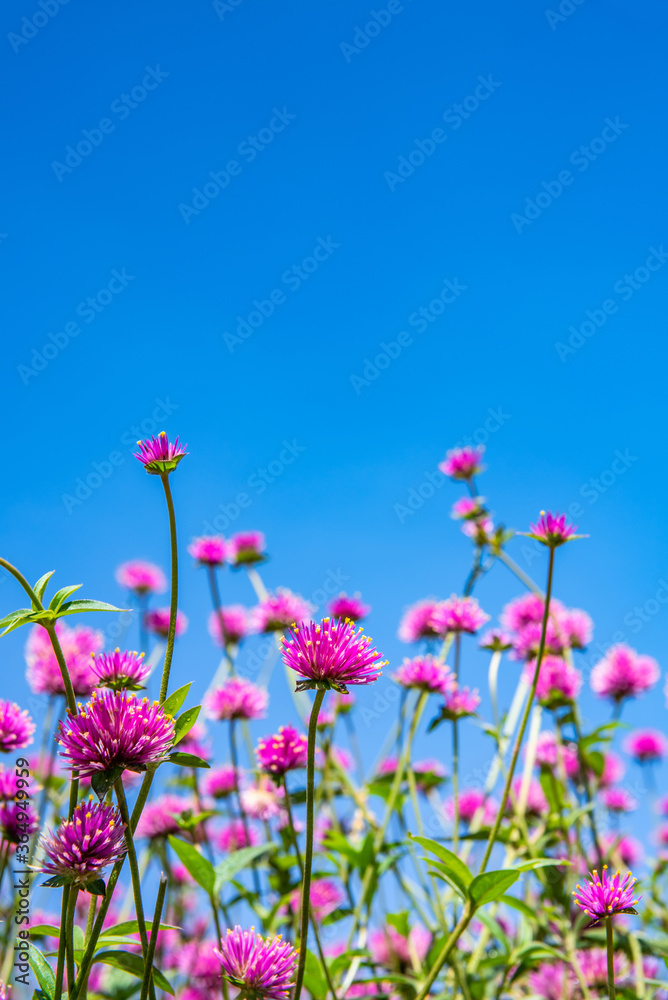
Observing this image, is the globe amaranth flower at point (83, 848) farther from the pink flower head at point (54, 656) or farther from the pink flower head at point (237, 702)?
the pink flower head at point (237, 702)

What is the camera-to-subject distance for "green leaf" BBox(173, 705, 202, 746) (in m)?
1.35

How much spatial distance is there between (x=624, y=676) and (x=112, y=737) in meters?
3.35

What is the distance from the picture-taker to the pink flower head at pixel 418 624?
3779 millimetres

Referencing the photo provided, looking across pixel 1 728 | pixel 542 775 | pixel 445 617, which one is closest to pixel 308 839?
pixel 1 728

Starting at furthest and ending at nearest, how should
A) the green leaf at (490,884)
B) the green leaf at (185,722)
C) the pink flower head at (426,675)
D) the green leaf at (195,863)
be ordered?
1. the pink flower head at (426,675)
2. the green leaf at (195,863)
3. the green leaf at (490,884)
4. the green leaf at (185,722)

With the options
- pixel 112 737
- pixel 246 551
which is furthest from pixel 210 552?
pixel 112 737

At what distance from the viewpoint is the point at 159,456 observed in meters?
1.54

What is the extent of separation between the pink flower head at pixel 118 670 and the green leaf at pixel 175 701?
0.09 meters

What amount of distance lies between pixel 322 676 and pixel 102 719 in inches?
15.6

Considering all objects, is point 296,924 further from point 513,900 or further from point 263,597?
point 263,597

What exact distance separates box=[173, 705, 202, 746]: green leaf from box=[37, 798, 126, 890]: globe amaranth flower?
0.16 metres

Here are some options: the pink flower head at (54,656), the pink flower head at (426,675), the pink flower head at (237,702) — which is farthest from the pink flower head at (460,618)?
the pink flower head at (54,656)

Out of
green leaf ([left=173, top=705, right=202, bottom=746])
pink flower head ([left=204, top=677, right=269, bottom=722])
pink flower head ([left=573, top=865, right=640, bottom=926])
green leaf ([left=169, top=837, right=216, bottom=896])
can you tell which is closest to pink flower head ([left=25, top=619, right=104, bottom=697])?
pink flower head ([left=204, top=677, right=269, bottom=722])

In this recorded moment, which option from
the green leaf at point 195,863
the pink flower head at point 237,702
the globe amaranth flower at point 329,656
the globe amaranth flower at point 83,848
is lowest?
the globe amaranth flower at point 83,848
